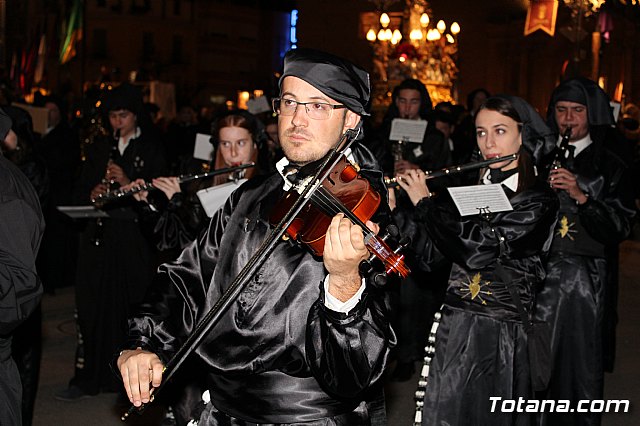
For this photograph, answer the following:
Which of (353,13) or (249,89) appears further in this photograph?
Result: (249,89)

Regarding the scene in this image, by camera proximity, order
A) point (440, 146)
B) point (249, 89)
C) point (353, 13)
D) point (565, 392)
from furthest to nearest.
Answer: point (249, 89) < point (353, 13) < point (440, 146) < point (565, 392)

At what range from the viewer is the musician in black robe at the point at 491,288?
4.78 meters

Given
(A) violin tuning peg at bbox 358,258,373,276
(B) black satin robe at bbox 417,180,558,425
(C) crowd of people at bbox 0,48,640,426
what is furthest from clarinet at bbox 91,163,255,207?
(A) violin tuning peg at bbox 358,258,373,276

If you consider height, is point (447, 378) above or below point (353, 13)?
below

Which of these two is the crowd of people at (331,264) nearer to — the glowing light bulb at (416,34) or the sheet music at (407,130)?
the sheet music at (407,130)

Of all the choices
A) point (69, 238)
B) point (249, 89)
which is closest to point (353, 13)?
point (69, 238)

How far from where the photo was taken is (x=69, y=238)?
11625 mm

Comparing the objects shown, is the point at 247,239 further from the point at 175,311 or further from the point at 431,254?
the point at 431,254

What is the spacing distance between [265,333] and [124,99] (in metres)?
4.19

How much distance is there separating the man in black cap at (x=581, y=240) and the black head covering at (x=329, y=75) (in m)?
2.90

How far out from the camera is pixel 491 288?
4.80 metres

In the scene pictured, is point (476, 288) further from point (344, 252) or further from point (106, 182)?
point (106, 182)

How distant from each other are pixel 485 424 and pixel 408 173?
1382mm

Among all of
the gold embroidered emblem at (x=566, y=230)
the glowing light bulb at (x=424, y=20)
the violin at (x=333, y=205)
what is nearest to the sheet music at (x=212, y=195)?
the gold embroidered emblem at (x=566, y=230)
